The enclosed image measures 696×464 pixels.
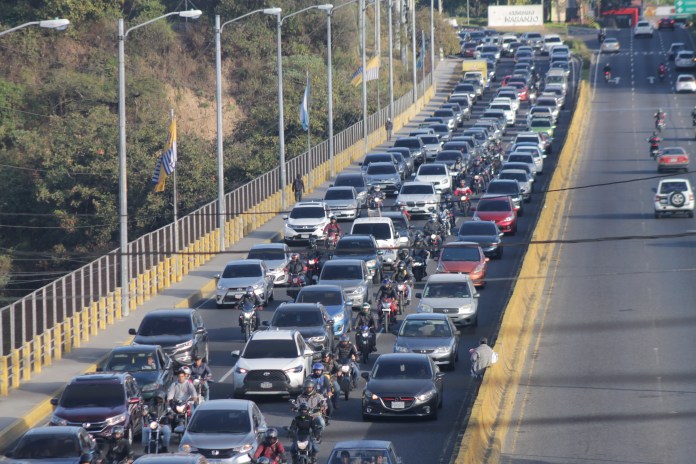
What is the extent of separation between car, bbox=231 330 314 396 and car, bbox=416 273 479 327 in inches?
281

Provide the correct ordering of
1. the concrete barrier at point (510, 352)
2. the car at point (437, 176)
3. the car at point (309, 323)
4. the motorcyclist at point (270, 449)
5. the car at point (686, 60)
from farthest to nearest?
the car at point (686, 60) → the car at point (437, 176) → the car at point (309, 323) → the concrete barrier at point (510, 352) → the motorcyclist at point (270, 449)

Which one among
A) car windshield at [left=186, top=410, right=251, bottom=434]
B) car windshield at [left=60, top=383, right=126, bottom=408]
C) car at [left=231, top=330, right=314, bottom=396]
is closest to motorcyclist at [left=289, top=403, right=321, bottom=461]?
car windshield at [left=186, top=410, right=251, bottom=434]

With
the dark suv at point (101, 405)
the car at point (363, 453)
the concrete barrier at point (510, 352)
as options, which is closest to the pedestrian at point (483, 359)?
the concrete barrier at point (510, 352)

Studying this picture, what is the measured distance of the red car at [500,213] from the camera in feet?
167

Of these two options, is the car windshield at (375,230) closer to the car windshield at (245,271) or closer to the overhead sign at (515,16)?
the car windshield at (245,271)

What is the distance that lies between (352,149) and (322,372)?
50.0 metres

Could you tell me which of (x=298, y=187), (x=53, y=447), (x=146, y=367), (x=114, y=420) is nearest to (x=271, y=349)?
(x=146, y=367)

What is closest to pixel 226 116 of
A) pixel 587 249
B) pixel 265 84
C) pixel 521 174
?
pixel 265 84

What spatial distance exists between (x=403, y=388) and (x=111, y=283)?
15695 millimetres

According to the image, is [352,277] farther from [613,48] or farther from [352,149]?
[613,48]

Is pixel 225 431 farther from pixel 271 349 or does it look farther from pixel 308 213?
pixel 308 213

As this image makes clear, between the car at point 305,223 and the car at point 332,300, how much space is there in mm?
13853

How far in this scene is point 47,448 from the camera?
2266 centimetres

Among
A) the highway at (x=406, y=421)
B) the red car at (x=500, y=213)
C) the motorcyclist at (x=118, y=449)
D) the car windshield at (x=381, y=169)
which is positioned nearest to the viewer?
the motorcyclist at (x=118, y=449)
